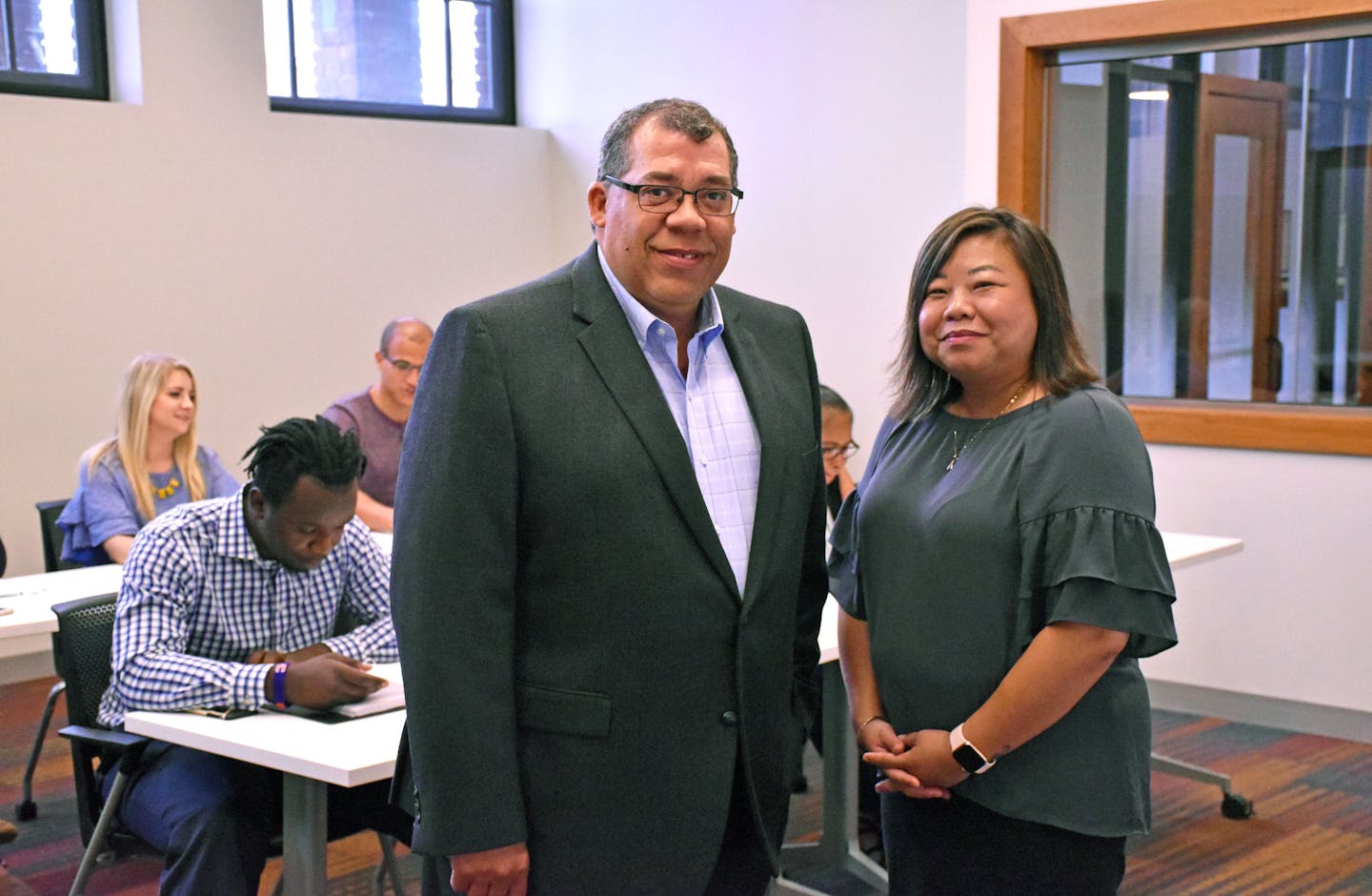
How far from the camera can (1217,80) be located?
5.16 meters

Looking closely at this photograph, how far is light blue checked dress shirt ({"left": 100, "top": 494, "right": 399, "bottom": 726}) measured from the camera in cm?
270

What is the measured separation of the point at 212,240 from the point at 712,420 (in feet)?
16.1

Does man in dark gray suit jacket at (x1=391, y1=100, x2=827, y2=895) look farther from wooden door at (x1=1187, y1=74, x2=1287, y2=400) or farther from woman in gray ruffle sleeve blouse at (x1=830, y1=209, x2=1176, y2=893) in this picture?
wooden door at (x1=1187, y1=74, x2=1287, y2=400)

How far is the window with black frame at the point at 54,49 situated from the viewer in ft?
19.3

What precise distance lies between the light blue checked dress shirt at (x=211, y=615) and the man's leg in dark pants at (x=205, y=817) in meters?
0.16

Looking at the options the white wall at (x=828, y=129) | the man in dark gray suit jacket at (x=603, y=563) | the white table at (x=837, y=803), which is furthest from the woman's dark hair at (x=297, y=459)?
the white wall at (x=828, y=129)

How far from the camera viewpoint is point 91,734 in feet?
9.20

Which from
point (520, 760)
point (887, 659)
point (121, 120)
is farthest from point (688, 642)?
point (121, 120)

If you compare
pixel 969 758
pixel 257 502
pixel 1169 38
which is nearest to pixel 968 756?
pixel 969 758

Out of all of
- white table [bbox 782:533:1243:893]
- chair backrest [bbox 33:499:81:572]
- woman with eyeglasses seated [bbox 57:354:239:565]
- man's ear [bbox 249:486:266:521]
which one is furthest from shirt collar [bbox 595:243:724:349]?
chair backrest [bbox 33:499:81:572]

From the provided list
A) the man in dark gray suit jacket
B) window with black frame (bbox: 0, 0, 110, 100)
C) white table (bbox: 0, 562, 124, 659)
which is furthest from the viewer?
window with black frame (bbox: 0, 0, 110, 100)

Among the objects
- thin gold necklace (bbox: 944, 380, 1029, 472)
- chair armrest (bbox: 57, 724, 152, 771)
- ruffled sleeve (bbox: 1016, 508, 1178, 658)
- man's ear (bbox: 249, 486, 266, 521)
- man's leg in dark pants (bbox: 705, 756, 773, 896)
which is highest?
thin gold necklace (bbox: 944, 380, 1029, 472)

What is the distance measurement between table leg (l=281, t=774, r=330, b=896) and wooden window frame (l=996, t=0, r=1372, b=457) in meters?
3.71

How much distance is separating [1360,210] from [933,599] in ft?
12.1
